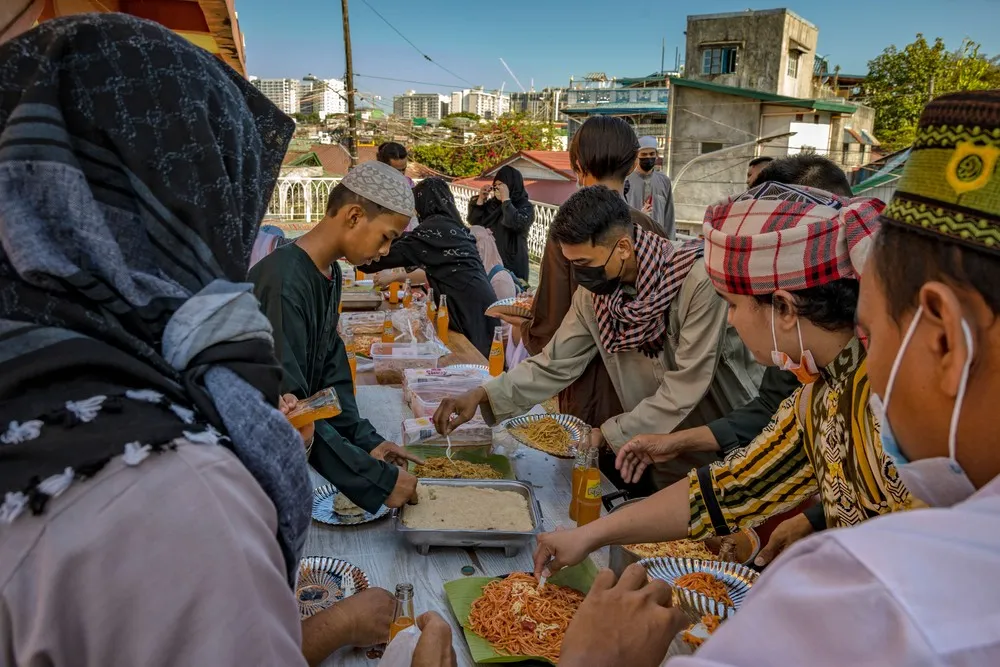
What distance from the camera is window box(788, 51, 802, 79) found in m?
25.5

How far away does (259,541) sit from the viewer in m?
0.83

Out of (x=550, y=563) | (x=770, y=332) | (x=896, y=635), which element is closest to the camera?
(x=896, y=635)

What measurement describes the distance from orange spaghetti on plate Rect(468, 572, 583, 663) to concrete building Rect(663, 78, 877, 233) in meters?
18.1

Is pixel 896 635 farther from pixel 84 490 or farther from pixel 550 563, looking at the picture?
pixel 550 563

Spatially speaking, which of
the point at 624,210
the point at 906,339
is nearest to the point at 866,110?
the point at 624,210

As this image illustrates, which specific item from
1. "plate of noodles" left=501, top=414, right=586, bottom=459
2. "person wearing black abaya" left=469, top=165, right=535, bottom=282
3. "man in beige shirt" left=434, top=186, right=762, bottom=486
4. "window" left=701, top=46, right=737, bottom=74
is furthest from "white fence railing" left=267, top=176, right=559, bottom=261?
"window" left=701, top=46, right=737, bottom=74

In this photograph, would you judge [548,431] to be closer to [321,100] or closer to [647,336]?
[647,336]

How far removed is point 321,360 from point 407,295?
2904 mm

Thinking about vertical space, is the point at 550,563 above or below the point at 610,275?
below

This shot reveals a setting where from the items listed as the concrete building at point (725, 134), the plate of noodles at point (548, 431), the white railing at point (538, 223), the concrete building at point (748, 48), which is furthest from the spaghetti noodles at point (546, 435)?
the concrete building at point (748, 48)

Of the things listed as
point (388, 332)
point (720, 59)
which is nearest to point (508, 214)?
point (388, 332)

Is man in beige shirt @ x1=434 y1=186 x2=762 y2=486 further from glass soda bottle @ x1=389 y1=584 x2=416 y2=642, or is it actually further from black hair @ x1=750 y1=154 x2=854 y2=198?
glass soda bottle @ x1=389 y1=584 x2=416 y2=642

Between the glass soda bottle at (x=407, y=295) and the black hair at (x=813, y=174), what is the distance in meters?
2.99

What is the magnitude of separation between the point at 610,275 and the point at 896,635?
89.7 inches
